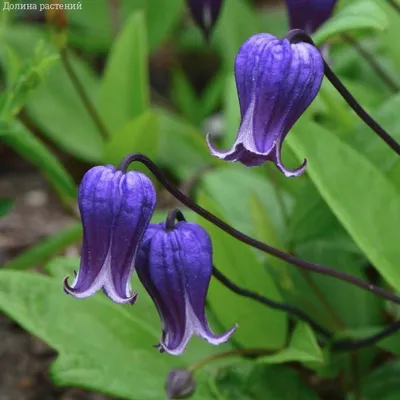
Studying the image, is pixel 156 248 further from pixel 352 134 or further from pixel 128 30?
pixel 128 30

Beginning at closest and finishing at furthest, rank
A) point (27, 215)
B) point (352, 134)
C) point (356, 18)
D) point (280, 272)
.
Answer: point (356, 18), point (352, 134), point (280, 272), point (27, 215)

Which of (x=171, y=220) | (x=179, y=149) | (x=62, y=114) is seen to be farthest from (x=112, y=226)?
(x=62, y=114)

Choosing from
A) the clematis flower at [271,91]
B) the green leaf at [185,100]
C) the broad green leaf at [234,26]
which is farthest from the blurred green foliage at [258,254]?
the green leaf at [185,100]

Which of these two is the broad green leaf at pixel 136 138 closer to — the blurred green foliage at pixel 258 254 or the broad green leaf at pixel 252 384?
the blurred green foliage at pixel 258 254

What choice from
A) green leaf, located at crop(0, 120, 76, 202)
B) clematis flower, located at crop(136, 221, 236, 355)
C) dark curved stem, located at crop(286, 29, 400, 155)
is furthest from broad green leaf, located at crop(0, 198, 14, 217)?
dark curved stem, located at crop(286, 29, 400, 155)

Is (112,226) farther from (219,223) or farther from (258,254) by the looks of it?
(258,254)

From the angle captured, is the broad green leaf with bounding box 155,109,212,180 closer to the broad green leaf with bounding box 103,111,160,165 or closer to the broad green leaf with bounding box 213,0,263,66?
the broad green leaf with bounding box 103,111,160,165

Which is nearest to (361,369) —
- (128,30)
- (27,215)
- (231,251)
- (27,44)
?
(231,251)
